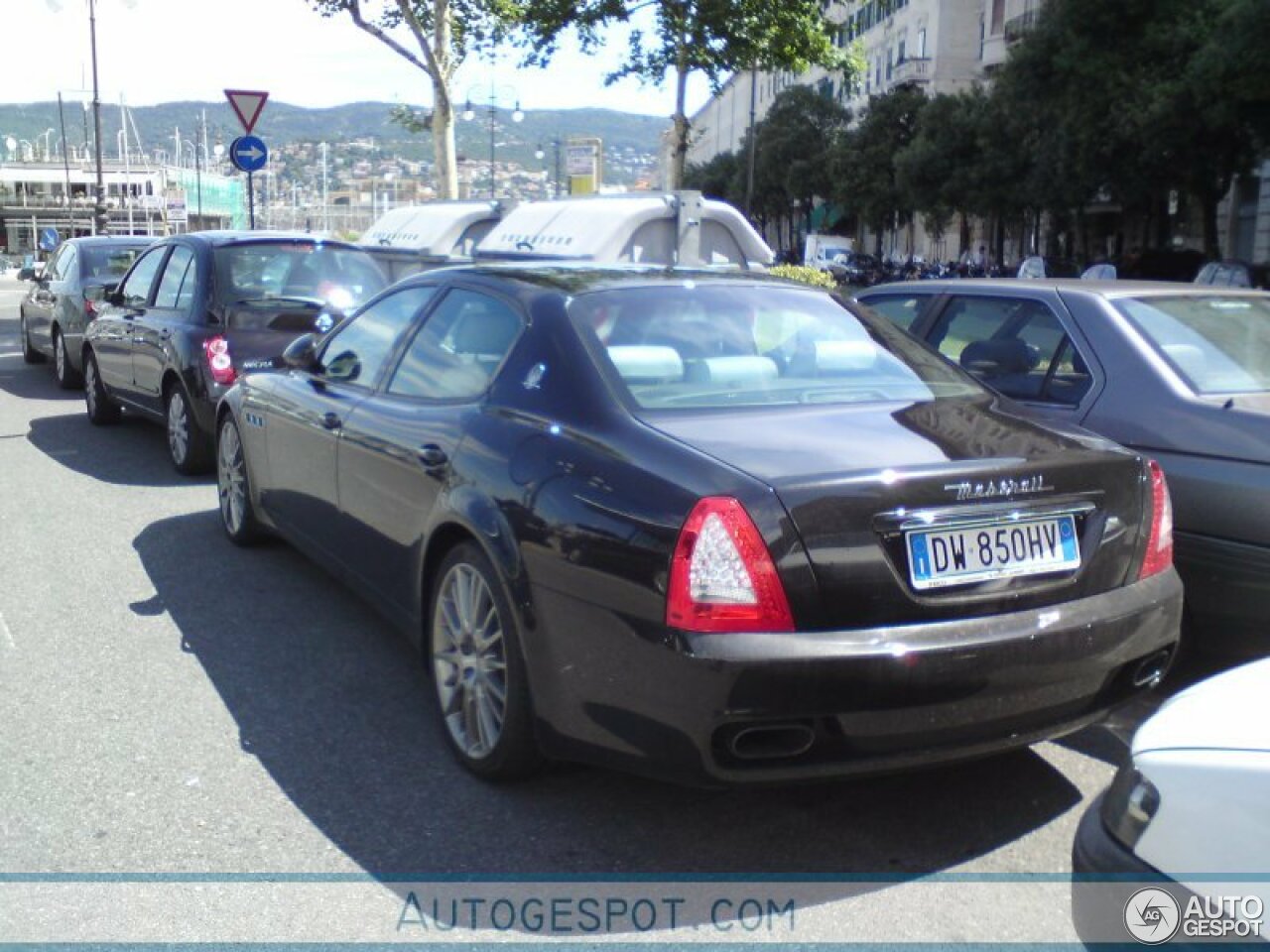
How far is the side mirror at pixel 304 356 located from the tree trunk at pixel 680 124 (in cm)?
2103

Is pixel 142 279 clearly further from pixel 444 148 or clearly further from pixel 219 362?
pixel 444 148

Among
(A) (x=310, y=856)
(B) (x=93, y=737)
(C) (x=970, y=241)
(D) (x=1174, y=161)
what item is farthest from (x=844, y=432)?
(C) (x=970, y=241)

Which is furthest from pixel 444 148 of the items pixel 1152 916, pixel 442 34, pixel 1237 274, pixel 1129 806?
pixel 1152 916

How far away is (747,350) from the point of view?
4.26 m

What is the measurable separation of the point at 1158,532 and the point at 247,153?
571 inches

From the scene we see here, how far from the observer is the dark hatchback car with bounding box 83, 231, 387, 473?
28.1ft

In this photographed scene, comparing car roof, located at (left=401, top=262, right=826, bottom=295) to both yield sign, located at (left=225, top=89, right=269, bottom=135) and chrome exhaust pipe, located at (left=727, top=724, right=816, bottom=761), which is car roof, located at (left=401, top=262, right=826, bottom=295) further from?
yield sign, located at (left=225, top=89, right=269, bottom=135)

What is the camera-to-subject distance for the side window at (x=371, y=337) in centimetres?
508

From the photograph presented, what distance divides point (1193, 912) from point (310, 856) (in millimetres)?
2186

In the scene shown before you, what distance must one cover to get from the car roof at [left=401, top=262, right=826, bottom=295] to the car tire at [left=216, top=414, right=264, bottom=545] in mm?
2041

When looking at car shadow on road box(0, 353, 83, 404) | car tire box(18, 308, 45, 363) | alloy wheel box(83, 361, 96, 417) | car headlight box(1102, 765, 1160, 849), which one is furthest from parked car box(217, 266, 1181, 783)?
car tire box(18, 308, 45, 363)

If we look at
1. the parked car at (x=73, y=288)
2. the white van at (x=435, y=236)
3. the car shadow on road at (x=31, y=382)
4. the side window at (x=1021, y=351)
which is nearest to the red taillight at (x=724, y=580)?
the side window at (x=1021, y=351)

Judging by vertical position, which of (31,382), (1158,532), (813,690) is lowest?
(31,382)

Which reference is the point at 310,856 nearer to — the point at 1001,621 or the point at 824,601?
the point at 824,601
